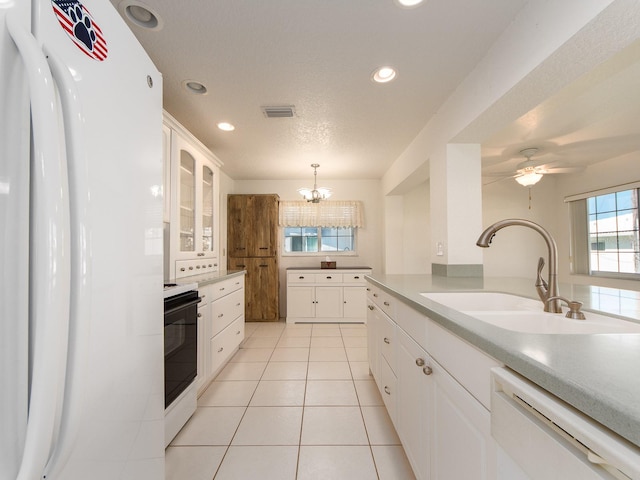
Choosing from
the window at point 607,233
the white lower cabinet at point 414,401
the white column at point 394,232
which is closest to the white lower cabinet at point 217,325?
the white lower cabinet at point 414,401

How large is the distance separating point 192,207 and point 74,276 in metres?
2.12

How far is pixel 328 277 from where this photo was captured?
13.9 ft

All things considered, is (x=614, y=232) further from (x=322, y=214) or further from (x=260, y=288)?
(x=260, y=288)

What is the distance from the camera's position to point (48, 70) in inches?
18.2

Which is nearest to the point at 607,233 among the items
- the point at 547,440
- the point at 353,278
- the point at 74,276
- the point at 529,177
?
the point at 529,177

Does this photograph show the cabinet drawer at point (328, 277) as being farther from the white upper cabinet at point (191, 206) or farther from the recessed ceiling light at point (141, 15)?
the recessed ceiling light at point (141, 15)

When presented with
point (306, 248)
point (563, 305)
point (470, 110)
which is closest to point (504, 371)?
point (563, 305)

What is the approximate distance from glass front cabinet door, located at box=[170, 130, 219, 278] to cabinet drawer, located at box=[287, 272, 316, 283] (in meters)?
1.48

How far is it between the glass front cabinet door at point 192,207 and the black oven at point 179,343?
610mm

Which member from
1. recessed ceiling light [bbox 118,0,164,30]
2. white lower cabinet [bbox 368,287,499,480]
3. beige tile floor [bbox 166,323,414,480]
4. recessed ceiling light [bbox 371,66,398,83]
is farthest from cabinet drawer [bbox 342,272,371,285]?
recessed ceiling light [bbox 118,0,164,30]

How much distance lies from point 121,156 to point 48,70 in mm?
294

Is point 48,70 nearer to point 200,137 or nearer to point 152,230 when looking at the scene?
point 152,230

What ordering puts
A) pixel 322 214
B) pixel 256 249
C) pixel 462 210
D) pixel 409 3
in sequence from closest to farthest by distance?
pixel 409 3, pixel 462 210, pixel 256 249, pixel 322 214

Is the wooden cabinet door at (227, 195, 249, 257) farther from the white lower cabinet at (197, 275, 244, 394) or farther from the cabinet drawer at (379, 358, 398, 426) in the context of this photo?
the cabinet drawer at (379, 358, 398, 426)
